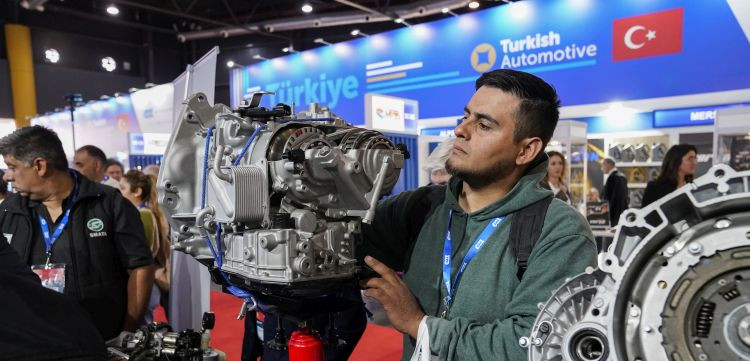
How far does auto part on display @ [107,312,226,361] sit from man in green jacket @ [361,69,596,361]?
2.99ft

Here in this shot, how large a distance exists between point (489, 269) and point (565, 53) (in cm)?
784

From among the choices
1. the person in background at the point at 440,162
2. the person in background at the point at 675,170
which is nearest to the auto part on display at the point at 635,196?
the person in background at the point at 675,170

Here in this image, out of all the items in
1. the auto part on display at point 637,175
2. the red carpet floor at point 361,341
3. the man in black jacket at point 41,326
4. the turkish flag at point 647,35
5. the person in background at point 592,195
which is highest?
the turkish flag at point 647,35

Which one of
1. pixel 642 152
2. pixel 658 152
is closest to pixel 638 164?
pixel 642 152

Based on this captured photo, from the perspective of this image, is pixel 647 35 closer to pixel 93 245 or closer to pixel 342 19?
pixel 93 245

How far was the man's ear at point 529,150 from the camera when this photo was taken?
147cm

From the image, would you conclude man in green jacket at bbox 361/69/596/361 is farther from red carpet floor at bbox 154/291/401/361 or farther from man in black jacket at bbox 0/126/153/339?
red carpet floor at bbox 154/291/401/361

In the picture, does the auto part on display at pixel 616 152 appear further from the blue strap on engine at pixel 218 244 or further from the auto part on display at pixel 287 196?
the blue strap on engine at pixel 218 244

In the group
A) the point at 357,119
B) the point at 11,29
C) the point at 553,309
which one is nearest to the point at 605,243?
the point at 553,309

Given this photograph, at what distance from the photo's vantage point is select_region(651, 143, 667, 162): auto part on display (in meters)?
7.22

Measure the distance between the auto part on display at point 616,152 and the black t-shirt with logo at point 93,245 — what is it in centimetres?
703

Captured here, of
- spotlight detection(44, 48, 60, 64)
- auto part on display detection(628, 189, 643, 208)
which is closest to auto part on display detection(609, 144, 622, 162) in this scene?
auto part on display detection(628, 189, 643, 208)

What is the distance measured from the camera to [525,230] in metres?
1.34

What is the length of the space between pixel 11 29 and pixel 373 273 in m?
18.7
